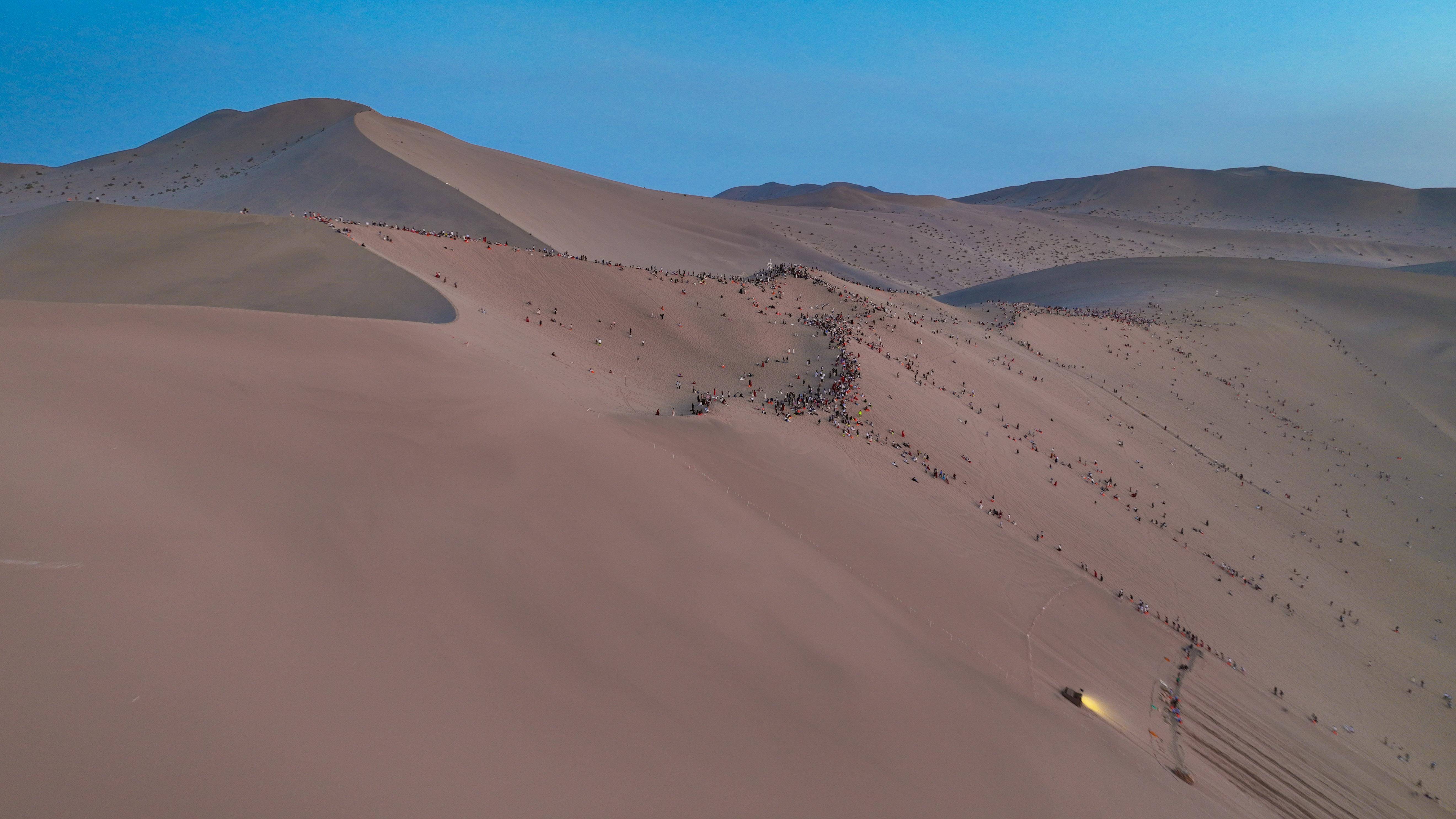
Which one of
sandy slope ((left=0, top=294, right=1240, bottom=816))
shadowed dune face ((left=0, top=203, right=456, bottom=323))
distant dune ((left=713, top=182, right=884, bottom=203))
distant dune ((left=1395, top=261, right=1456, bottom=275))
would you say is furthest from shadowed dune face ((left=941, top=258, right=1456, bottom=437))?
distant dune ((left=713, top=182, right=884, bottom=203))

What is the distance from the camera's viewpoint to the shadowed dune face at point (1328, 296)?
23.2 metres

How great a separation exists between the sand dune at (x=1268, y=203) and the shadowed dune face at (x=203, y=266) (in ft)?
234

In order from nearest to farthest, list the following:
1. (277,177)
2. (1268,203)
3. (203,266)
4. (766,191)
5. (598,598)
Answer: (598,598), (203,266), (277,177), (1268,203), (766,191)

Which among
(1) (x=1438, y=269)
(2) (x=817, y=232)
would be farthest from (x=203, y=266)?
(1) (x=1438, y=269)

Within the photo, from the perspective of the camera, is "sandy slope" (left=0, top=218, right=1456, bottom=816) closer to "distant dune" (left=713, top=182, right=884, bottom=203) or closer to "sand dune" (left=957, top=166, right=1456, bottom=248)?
"sand dune" (left=957, top=166, right=1456, bottom=248)

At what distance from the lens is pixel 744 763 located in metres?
3.64

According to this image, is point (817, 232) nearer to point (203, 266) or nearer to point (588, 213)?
point (588, 213)

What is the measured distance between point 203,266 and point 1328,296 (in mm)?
38530

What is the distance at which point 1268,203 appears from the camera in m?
71.9

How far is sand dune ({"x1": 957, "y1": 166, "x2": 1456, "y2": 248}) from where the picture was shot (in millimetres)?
63719

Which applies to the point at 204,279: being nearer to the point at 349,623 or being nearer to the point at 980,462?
the point at 349,623

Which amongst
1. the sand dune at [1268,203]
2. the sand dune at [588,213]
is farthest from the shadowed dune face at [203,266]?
the sand dune at [1268,203]

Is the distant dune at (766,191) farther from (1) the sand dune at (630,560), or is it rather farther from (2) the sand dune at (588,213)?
(1) the sand dune at (630,560)

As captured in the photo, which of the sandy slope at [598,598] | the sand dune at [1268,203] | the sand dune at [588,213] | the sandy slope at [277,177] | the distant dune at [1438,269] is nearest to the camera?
the sandy slope at [598,598]
